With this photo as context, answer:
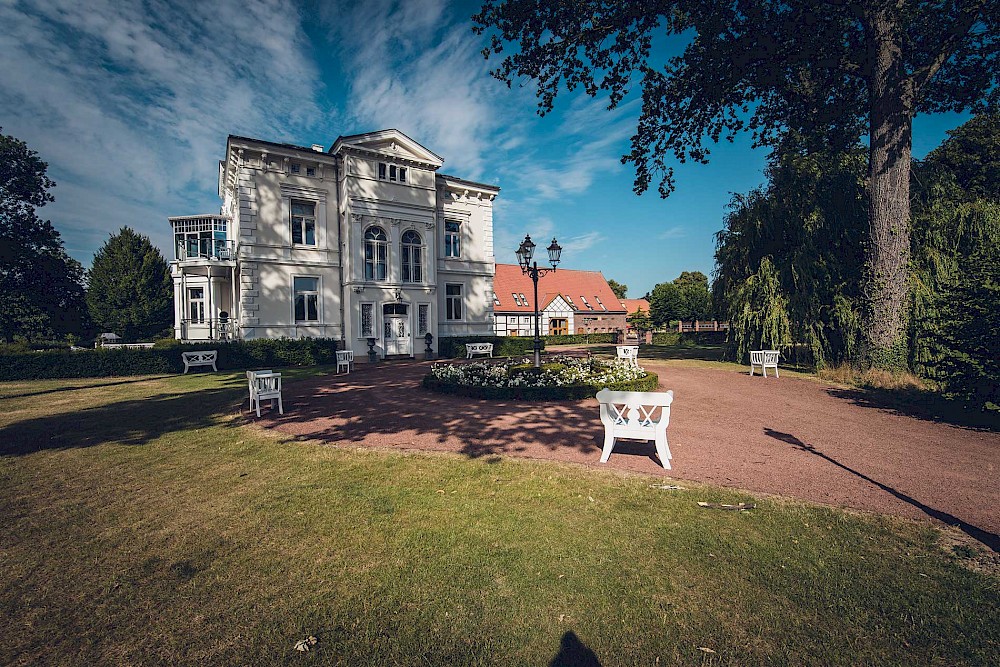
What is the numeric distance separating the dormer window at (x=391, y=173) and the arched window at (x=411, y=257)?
116 inches

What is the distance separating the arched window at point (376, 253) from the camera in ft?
74.4

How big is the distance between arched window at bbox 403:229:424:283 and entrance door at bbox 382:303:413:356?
1.79 metres

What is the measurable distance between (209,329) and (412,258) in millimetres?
13683

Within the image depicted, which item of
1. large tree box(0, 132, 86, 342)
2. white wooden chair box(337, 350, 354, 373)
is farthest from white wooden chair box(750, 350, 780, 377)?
large tree box(0, 132, 86, 342)

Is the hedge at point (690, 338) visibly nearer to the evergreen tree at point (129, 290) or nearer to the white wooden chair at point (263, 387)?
the white wooden chair at point (263, 387)

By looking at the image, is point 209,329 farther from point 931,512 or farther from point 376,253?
point 931,512

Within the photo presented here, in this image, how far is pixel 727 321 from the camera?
742 inches

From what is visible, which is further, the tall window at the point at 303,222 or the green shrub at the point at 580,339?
the green shrub at the point at 580,339

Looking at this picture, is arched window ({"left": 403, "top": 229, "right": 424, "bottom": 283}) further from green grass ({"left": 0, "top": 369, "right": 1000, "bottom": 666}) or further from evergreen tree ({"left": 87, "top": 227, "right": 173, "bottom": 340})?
evergreen tree ({"left": 87, "top": 227, "right": 173, "bottom": 340})

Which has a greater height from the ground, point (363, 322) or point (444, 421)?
point (363, 322)

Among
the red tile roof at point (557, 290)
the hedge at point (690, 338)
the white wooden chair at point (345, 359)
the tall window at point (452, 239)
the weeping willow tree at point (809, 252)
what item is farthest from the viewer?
the red tile roof at point (557, 290)

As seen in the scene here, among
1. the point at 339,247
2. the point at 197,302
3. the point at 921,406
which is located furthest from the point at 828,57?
the point at 197,302

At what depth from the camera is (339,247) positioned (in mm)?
22938

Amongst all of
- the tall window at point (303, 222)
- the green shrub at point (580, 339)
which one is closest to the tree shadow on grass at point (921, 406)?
the tall window at point (303, 222)
